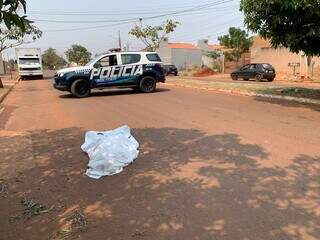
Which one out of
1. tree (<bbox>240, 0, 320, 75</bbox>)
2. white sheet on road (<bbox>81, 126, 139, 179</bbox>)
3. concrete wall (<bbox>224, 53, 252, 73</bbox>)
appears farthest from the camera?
concrete wall (<bbox>224, 53, 252, 73</bbox>)

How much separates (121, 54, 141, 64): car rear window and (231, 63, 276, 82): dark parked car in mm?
16995

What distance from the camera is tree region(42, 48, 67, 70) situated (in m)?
124

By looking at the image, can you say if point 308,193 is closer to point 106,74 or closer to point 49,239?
point 49,239

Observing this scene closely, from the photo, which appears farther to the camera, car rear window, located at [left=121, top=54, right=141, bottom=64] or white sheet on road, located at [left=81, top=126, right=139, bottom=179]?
car rear window, located at [left=121, top=54, right=141, bottom=64]

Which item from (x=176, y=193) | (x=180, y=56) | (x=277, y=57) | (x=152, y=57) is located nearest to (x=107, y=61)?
(x=152, y=57)

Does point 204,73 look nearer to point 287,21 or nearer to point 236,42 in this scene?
point 236,42

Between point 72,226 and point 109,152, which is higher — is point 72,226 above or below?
below

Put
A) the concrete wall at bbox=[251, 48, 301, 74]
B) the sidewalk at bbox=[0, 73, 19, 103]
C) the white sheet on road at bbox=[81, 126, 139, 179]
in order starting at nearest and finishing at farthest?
the white sheet on road at bbox=[81, 126, 139, 179]
the sidewalk at bbox=[0, 73, 19, 103]
the concrete wall at bbox=[251, 48, 301, 74]

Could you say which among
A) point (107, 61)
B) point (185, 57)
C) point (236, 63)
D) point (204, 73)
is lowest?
point (204, 73)

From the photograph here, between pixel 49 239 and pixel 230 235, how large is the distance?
1.80m

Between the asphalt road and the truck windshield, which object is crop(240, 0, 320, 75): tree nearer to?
the asphalt road

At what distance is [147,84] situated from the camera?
2145cm

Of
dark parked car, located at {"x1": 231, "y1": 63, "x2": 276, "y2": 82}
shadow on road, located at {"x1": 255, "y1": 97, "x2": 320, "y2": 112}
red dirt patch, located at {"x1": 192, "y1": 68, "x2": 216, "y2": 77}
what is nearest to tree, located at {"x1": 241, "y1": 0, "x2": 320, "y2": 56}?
shadow on road, located at {"x1": 255, "y1": 97, "x2": 320, "y2": 112}

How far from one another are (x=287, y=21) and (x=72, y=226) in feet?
33.9
